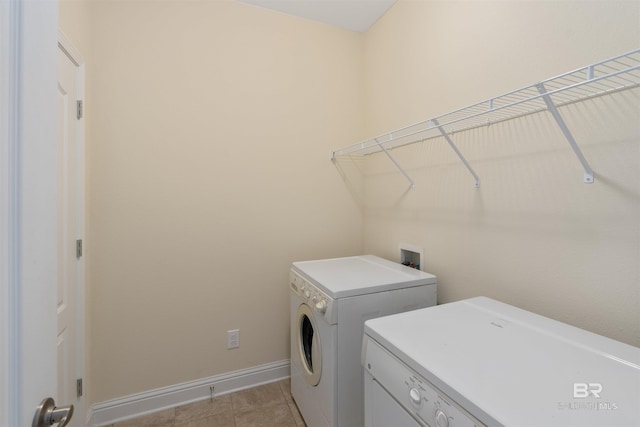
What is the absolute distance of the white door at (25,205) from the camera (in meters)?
0.46

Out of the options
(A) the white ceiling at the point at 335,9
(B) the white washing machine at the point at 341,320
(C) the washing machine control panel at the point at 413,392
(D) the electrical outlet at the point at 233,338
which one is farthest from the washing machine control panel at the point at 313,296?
(A) the white ceiling at the point at 335,9

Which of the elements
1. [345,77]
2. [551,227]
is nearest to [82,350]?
[551,227]

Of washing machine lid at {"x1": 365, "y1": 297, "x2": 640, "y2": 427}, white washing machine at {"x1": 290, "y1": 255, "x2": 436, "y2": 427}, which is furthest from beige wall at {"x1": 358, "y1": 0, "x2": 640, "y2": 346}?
white washing machine at {"x1": 290, "y1": 255, "x2": 436, "y2": 427}

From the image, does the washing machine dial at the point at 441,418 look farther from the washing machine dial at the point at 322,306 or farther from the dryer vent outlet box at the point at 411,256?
the dryer vent outlet box at the point at 411,256

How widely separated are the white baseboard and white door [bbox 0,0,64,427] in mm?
1620

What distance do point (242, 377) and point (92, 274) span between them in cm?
122

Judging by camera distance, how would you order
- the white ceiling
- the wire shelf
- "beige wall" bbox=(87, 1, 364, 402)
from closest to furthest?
the wire shelf < "beige wall" bbox=(87, 1, 364, 402) < the white ceiling

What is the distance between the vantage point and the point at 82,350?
163 centimetres

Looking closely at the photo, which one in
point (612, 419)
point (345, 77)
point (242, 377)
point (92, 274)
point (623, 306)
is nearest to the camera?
point (612, 419)

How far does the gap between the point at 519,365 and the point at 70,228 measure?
6.62ft

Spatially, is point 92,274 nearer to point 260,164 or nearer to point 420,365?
point 260,164

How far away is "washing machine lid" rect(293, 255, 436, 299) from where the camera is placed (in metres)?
1.44

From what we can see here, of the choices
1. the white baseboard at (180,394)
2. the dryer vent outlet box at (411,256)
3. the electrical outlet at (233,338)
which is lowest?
the white baseboard at (180,394)

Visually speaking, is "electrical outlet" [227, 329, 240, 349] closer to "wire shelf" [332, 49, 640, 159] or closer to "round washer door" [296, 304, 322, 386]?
"round washer door" [296, 304, 322, 386]
